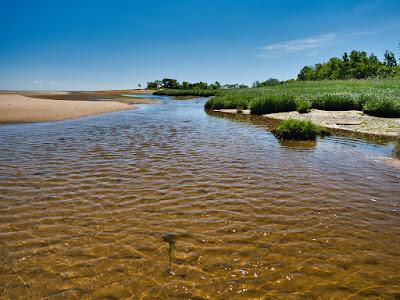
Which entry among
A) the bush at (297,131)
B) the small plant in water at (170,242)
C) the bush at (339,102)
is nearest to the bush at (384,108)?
the bush at (339,102)

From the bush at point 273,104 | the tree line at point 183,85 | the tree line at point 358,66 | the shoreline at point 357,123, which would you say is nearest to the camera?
the shoreline at point 357,123

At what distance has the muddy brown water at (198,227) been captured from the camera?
3707 mm

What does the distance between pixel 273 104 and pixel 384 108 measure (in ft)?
29.0

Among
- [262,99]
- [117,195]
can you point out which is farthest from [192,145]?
[262,99]

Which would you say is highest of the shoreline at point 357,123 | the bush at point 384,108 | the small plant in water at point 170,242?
the bush at point 384,108

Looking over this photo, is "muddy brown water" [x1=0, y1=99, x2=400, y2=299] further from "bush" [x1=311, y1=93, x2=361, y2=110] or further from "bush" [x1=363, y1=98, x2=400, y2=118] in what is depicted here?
"bush" [x1=311, y1=93, x2=361, y2=110]

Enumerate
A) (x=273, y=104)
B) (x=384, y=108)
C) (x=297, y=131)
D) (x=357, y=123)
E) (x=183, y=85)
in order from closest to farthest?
(x=297, y=131) < (x=357, y=123) < (x=384, y=108) < (x=273, y=104) < (x=183, y=85)

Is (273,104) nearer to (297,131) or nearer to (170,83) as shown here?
(297,131)

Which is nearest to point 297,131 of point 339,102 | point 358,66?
point 339,102

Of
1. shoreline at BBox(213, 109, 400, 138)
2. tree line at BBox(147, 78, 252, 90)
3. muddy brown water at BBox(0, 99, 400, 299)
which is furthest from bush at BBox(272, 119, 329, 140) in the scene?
tree line at BBox(147, 78, 252, 90)

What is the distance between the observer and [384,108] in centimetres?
1881

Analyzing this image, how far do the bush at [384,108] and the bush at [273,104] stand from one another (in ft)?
21.2

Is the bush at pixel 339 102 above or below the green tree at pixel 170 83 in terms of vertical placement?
below

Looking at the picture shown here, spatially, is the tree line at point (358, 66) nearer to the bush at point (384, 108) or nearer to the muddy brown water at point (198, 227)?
the bush at point (384, 108)
